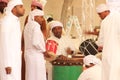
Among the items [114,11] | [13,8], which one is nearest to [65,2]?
[13,8]

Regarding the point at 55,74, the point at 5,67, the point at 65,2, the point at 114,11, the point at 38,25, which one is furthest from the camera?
the point at 65,2

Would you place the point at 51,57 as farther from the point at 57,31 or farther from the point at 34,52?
the point at 57,31

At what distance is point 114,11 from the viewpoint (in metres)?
3.53

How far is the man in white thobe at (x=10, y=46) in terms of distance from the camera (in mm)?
4488

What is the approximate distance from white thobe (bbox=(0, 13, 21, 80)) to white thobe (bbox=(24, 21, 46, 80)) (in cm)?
69

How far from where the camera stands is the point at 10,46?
4.52 m

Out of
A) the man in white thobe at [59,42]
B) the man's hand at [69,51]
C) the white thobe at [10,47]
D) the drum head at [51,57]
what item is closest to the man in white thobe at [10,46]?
the white thobe at [10,47]

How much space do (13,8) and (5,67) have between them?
76cm

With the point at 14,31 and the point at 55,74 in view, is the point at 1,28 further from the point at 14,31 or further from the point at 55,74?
the point at 55,74

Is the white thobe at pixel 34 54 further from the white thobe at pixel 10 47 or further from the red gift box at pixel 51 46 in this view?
the white thobe at pixel 10 47

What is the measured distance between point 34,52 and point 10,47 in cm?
85

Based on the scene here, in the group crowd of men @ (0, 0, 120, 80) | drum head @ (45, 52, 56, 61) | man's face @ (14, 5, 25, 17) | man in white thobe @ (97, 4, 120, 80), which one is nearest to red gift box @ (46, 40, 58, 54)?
crowd of men @ (0, 0, 120, 80)

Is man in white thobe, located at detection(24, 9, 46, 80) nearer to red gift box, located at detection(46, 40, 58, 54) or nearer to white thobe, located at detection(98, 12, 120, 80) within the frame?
red gift box, located at detection(46, 40, 58, 54)

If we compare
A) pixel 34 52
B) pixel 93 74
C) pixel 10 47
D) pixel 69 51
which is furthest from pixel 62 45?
pixel 93 74
